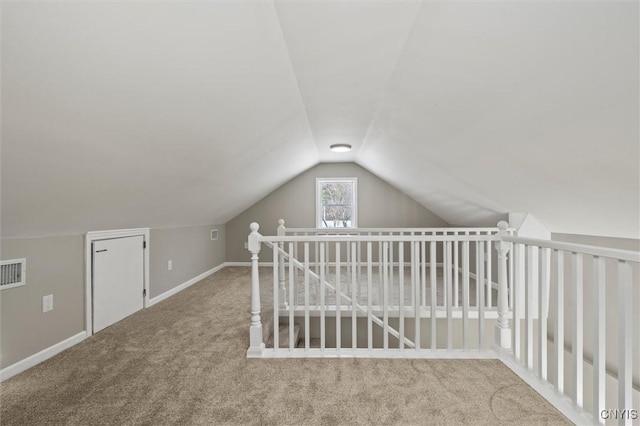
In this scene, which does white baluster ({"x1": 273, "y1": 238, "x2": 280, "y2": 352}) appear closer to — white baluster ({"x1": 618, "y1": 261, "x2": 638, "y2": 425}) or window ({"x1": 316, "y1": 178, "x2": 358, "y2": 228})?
white baluster ({"x1": 618, "y1": 261, "x2": 638, "y2": 425})

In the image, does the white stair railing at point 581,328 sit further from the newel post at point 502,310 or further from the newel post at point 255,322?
the newel post at point 255,322

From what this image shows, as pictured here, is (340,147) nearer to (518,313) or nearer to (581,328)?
(518,313)

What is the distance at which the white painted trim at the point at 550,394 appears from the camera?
4.77 feet

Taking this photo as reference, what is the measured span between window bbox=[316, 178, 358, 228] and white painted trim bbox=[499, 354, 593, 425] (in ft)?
13.3

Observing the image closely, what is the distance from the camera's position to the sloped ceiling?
1.17 meters

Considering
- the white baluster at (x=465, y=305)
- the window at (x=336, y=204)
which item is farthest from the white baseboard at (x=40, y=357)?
the window at (x=336, y=204)

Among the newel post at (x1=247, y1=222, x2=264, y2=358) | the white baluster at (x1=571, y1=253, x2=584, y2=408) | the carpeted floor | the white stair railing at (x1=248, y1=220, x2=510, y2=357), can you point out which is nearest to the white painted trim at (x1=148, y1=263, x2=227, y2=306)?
the carpeted floor

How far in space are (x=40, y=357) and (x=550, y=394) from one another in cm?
337

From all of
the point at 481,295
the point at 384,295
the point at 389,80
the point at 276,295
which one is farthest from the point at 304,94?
the point at 481,295

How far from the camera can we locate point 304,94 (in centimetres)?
256

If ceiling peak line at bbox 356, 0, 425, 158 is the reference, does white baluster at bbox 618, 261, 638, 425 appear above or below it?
below

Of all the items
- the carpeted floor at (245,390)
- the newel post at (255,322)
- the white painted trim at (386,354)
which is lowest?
the carpeted floor at (245,390)

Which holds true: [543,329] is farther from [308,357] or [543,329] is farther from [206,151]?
[206,151]

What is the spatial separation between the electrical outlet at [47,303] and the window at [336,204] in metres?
4.21
